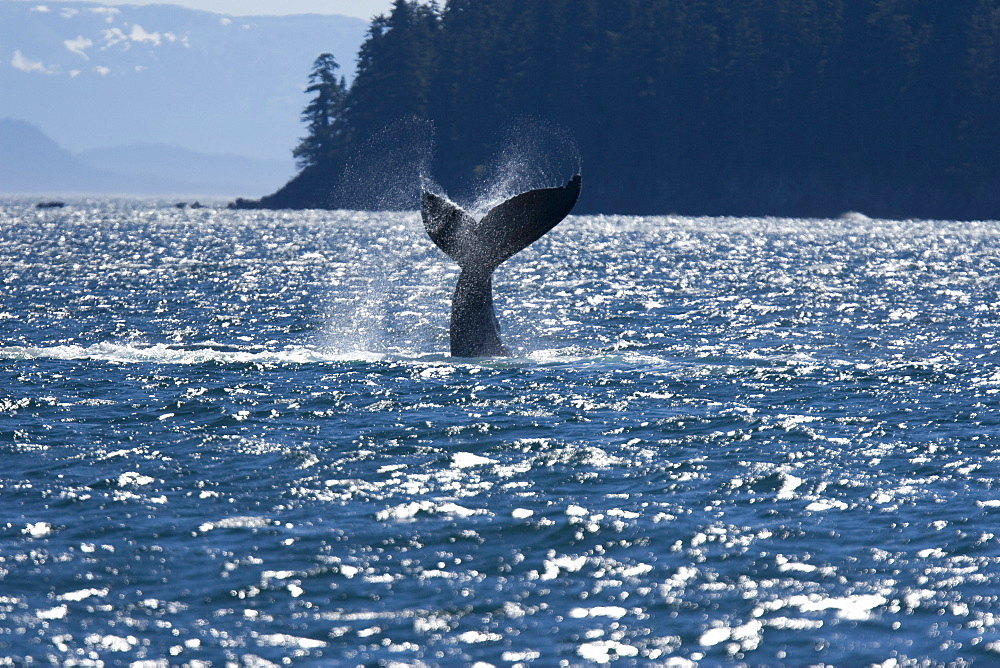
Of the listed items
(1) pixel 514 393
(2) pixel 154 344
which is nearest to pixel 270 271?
(2) pixel 154 344

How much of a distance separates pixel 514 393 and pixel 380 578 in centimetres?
957

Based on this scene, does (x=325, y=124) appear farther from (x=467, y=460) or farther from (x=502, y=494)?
(x=502, y=494)

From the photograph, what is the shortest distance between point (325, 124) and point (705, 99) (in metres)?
44.4

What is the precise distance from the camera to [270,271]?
5638 cm

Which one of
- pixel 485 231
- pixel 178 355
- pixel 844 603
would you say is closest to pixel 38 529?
pixel 844 603

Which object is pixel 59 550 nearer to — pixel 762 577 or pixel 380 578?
pixel 380 578

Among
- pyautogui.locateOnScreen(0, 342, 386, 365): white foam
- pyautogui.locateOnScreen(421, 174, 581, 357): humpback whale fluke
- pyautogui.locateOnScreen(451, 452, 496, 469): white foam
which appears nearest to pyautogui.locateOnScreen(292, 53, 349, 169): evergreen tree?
pyautogui.locateOnScreen(0, 342, 386, 365): white foam

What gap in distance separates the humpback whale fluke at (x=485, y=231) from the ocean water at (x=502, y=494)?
1322 millimetres

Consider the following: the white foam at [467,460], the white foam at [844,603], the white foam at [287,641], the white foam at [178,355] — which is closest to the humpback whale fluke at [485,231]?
the white foam at [178,355]

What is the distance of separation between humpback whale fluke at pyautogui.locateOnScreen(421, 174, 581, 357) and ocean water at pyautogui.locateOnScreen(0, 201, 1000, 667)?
1.32m

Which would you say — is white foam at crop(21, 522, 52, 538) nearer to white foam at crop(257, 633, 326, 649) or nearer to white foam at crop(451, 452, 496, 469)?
white foam at crop(257, 633, 326, 649)

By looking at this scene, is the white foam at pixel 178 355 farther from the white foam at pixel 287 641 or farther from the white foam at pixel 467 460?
the white foam at pixel 287 641

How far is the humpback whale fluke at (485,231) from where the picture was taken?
2072 cm

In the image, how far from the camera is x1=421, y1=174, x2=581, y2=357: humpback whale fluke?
20.7 meters
